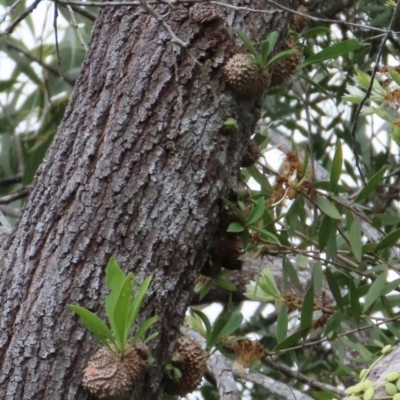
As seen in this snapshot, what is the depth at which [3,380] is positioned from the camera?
948mm

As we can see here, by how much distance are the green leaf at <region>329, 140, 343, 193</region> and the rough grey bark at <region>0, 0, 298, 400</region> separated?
265mm

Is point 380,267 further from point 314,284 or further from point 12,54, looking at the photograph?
point 12,54

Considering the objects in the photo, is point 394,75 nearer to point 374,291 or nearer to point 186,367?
point 374,291

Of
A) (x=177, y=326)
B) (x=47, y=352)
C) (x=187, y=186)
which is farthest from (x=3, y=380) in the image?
(x=187, y=186)

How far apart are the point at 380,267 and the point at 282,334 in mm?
257

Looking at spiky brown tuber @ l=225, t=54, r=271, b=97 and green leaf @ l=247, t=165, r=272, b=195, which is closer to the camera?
spiky brown tuber @ l=225, t=54, r=271, b=97

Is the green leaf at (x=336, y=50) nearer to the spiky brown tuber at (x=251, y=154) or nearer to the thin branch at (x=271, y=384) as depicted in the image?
the spiky brown tuber at (x=251, y=154)

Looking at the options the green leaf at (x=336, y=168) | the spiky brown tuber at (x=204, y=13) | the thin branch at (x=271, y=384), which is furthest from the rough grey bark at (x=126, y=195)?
the thin branch at (x=271, y=384)

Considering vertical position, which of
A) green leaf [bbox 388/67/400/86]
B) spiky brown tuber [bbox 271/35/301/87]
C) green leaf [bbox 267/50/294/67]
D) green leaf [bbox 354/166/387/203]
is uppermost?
green leaf [bbox 267/50/294/67]

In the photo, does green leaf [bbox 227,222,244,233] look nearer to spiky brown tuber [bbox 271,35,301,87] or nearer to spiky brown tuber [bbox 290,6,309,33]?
spiky brown tuber [bbox 271,35,301,87]

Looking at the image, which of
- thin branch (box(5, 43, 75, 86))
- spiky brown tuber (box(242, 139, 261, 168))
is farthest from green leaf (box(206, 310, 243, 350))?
thin branch (box(5, 43, 75, 86))

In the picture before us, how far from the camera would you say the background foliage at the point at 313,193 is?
53.7 inches

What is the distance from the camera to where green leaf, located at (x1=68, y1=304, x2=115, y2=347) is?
→ 2.86ft

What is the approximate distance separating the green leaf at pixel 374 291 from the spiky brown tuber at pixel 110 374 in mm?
632
